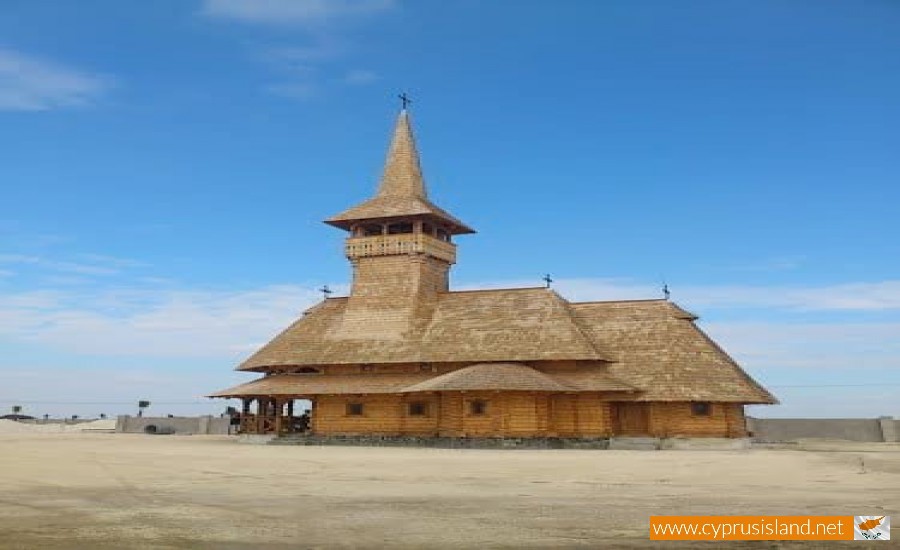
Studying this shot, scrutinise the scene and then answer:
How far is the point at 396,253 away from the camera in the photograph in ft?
135

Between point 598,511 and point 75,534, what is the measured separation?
657 centimetres

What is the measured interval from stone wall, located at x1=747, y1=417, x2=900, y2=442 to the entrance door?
26.6ft

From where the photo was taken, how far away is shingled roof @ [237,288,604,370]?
3562cm

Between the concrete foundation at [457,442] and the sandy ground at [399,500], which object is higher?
the concrete foundation at [457,442]

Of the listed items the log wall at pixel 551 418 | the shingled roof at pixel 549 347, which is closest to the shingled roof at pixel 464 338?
the shingled roof at pixel 549 347

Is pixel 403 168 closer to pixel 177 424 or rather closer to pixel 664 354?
pixel 664 354

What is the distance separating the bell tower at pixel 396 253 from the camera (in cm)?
4003

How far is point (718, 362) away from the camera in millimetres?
34500

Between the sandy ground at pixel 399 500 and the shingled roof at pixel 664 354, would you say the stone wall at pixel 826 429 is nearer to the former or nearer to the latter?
the shingled roof at pixel 664 354

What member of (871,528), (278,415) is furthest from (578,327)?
(871,528)

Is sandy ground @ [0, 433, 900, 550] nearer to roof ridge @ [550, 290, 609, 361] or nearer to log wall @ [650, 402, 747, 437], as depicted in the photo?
log wall @ [650, 402, 747, 437]

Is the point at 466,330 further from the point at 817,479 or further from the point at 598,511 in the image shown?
the point at 598,511

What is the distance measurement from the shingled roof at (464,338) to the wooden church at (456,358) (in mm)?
72

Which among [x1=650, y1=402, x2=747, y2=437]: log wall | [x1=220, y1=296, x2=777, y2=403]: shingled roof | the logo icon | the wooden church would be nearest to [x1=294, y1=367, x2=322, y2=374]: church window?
the wooden church
